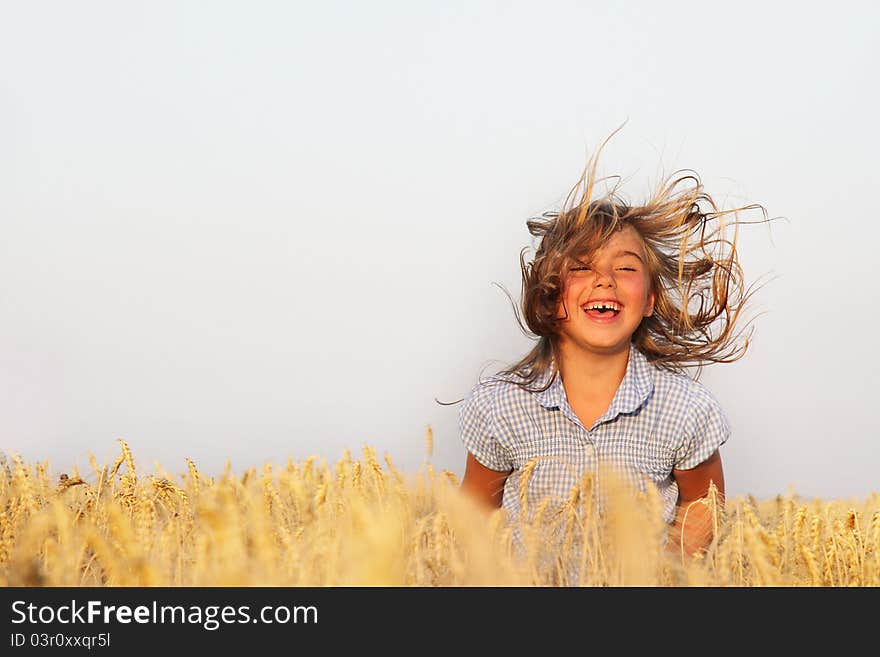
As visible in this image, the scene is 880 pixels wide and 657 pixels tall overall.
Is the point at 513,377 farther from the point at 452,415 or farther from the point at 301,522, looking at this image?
the point at 301,522

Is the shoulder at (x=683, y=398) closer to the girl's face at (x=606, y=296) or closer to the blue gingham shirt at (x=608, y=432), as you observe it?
the blue gingham shirt at (x=608, y=432)

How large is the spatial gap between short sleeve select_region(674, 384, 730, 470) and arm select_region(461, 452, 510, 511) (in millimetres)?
528

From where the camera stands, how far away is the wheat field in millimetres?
1074

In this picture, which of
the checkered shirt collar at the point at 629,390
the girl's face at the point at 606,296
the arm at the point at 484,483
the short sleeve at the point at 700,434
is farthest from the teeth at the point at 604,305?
the arm at the point at 484,483

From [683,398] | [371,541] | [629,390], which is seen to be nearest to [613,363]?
[629,390]

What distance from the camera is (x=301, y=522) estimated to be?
2.04 metres

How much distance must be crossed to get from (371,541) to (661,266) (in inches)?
78.7

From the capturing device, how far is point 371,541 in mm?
865

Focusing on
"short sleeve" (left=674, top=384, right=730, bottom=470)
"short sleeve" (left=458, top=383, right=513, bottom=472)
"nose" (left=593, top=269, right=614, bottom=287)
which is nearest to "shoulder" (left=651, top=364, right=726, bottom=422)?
"short sleeve" (left=674, top=384, right=730, bottom=470)

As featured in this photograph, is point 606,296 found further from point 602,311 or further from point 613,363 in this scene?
point 613,363

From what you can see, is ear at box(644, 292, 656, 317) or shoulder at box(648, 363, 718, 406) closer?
shoulder at box(648, 363, 718, 406)

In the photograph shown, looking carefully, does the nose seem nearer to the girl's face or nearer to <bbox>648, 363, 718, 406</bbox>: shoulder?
the girl's face
